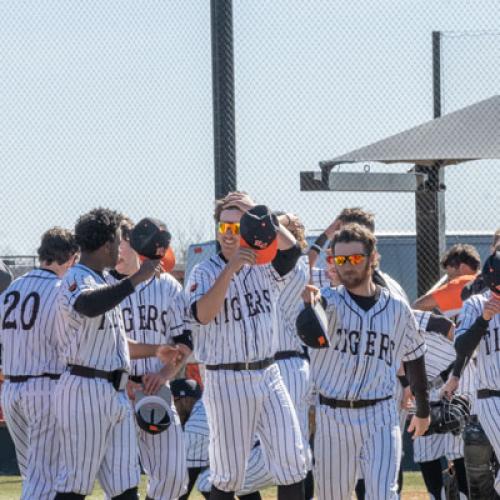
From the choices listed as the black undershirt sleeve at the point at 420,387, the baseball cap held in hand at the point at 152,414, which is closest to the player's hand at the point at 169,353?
the baseball cap held in hand at the point at 152,414

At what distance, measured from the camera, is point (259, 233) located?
6078mm

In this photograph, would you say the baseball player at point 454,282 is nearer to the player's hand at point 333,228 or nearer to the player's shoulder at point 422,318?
the player's shoulder at point 422,318

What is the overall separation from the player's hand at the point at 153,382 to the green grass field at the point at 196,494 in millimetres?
Result: 3073

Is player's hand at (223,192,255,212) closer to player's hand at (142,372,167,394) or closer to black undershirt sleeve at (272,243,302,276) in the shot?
black undershirt sleeve at (272,243,302,276)

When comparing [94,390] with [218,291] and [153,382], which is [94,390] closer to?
[218,291]

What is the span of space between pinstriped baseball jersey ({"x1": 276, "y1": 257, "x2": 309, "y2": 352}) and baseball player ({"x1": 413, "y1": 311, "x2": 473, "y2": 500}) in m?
0.90

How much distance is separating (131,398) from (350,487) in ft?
4.79

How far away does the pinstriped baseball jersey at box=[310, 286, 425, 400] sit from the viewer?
6.32 m

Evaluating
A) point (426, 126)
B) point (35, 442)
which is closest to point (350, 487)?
point (35, 442)

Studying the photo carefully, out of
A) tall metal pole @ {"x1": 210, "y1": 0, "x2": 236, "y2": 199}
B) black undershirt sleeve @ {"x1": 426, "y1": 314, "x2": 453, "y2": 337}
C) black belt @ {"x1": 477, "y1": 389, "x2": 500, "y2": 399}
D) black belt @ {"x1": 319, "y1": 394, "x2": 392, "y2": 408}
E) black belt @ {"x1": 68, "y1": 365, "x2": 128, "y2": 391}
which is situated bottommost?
black belt @ {"x1": 477, "y1": 389, "x2": 500, "y2": 399}

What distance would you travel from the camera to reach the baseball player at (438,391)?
8273mm

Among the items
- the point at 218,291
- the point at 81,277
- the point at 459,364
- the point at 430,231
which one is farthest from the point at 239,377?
the point at 430,231

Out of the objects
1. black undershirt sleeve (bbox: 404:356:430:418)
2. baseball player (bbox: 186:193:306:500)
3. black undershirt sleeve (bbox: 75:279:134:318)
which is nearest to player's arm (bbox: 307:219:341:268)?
baseball player (bbox: 186:193:306:500)

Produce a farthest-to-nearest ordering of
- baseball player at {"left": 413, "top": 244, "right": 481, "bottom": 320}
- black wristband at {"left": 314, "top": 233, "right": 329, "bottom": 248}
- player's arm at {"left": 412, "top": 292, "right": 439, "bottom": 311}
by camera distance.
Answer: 1. player's arm at {"left": 412, "top": 292, "right": 439, "bottom": 311}
2. baseball player at {"left": 413, "top": 244, "right": 481, "bottom": 320}
3. black wristband at {"left": 314, "top": 233, "right": 329, "bottom": 248}
